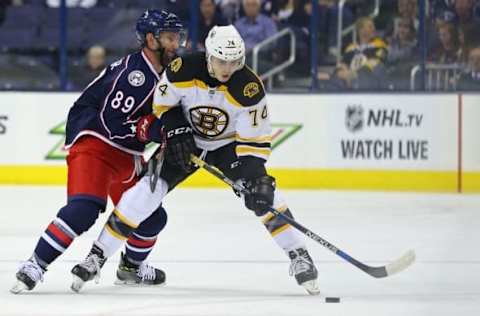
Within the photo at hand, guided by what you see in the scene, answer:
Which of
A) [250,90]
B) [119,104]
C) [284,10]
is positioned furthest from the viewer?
[284,10]

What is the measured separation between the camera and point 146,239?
16.7 feet

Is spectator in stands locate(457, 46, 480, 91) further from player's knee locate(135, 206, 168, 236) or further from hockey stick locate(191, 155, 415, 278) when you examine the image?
player's knee locate(135, 206, 168, 236)

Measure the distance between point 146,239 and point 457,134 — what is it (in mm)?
3943

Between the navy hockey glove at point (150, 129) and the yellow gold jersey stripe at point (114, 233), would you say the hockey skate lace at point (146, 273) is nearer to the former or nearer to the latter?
the yellow gold jersey stripe at point (114, 233)

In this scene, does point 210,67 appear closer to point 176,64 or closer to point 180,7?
point 176,64

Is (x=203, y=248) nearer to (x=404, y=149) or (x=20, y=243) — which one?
(x=20, y=243)

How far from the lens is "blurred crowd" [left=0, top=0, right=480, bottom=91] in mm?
8742

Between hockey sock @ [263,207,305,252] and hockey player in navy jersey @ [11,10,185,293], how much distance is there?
45 cm

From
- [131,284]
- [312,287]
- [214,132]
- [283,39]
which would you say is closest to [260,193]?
[214,132]

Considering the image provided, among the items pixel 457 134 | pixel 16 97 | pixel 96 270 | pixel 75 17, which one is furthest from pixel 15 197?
pixel 96 270

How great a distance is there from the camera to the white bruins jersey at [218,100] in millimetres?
4691

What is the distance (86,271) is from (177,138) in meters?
0.60

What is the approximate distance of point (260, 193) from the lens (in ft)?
15.5

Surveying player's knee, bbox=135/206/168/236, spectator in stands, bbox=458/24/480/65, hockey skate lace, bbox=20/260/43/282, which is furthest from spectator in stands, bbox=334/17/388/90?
hockey skate lace, bbox=20/260/43/282
